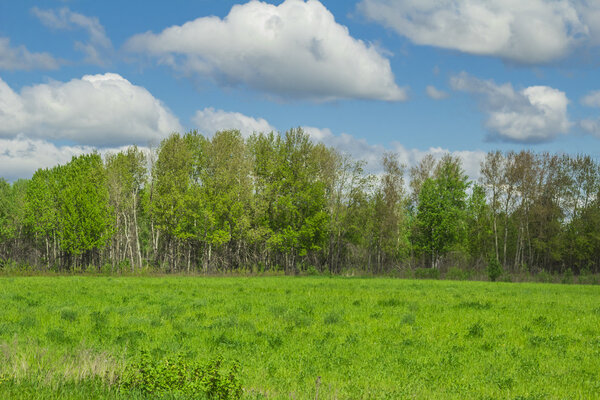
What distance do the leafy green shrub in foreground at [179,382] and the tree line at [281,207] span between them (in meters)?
45.7

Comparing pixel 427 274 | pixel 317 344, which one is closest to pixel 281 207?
pixel 427 274

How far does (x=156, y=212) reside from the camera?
5847 cm

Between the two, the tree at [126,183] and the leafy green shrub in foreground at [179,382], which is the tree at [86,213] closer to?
the tree at [126,183]

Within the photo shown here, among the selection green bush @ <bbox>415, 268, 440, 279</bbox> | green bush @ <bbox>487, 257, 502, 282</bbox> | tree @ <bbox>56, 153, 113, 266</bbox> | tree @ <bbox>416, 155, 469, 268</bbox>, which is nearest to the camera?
green bush @ <bbox>487, 257, 502, 282</bbox>

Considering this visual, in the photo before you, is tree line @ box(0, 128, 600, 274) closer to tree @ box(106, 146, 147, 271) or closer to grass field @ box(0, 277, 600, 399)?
tree @ box(106, 146, 147, 271)

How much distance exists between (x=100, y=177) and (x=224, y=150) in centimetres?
1766

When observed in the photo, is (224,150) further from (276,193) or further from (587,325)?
(587,325)

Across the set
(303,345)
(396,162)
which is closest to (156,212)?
(396,162)

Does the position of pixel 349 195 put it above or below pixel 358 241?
above

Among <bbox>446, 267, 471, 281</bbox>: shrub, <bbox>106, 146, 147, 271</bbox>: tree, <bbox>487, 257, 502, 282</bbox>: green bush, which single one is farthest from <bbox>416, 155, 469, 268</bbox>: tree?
<bbox>106, 146, 147, 271</bbox>: tree

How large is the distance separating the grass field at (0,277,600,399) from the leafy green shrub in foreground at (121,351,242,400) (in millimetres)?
273

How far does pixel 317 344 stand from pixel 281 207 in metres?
45.7

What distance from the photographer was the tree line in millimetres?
55969

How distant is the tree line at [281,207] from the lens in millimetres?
55969
